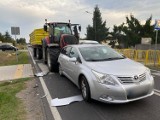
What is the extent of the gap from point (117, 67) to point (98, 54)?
1.44 m

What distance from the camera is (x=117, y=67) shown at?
17.8ft

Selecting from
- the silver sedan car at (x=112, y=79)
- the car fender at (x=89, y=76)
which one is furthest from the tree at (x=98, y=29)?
the car fender at (x=89, y=76)

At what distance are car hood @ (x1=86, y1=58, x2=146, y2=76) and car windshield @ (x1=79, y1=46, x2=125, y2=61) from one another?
1.55 feet

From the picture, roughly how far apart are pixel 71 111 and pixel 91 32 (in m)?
63.4

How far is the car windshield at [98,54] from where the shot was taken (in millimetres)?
6468

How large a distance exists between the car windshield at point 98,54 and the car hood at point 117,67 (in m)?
0.47

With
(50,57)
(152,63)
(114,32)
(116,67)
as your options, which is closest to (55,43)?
(50,57)

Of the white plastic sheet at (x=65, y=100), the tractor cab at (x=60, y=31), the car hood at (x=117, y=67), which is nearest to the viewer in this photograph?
the car hood at (x=117, y=67)

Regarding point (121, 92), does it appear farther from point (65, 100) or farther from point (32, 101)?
point (32, 101)

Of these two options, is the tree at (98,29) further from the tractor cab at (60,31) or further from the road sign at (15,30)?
the tractor cab at (60,31)

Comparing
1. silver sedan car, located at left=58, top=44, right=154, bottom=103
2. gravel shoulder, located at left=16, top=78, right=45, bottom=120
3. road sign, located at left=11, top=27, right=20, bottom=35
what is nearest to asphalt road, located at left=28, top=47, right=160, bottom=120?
silver sedan car, located at left=58, top=44, right=154, bottom=103

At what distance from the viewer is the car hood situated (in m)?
5.09

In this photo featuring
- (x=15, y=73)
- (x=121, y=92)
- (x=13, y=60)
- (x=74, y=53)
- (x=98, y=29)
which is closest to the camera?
(x=121, y=92)

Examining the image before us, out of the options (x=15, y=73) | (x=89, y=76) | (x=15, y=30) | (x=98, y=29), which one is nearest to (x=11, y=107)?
(x=89, y=76)
